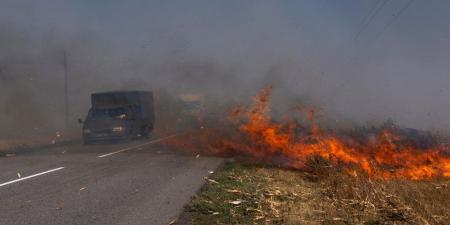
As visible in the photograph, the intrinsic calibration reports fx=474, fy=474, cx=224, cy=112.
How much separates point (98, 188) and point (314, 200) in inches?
183

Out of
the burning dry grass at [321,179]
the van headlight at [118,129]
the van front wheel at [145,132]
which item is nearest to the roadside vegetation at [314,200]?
the burning dry grass at [321,179]

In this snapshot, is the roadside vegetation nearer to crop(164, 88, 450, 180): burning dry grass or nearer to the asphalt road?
the asphalt road

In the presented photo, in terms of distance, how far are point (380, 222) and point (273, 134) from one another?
1138 centimetres

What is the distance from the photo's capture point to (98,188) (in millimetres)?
10367

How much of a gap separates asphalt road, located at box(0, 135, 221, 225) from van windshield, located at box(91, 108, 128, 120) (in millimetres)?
7858

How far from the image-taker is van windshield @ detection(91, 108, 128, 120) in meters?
24.8

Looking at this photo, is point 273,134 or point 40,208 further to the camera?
point 273,134

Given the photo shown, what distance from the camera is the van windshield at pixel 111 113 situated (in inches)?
977

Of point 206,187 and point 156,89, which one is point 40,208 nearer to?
point 206,187

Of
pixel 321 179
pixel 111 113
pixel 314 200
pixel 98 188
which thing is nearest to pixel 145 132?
pixel 111 113

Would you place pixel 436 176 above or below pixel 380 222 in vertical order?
below

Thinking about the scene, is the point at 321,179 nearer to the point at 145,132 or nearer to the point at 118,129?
the point at 118,129

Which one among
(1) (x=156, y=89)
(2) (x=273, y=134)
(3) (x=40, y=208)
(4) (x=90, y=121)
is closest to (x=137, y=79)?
(1) (x=156, y=89)

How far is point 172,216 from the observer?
25.4 feet
